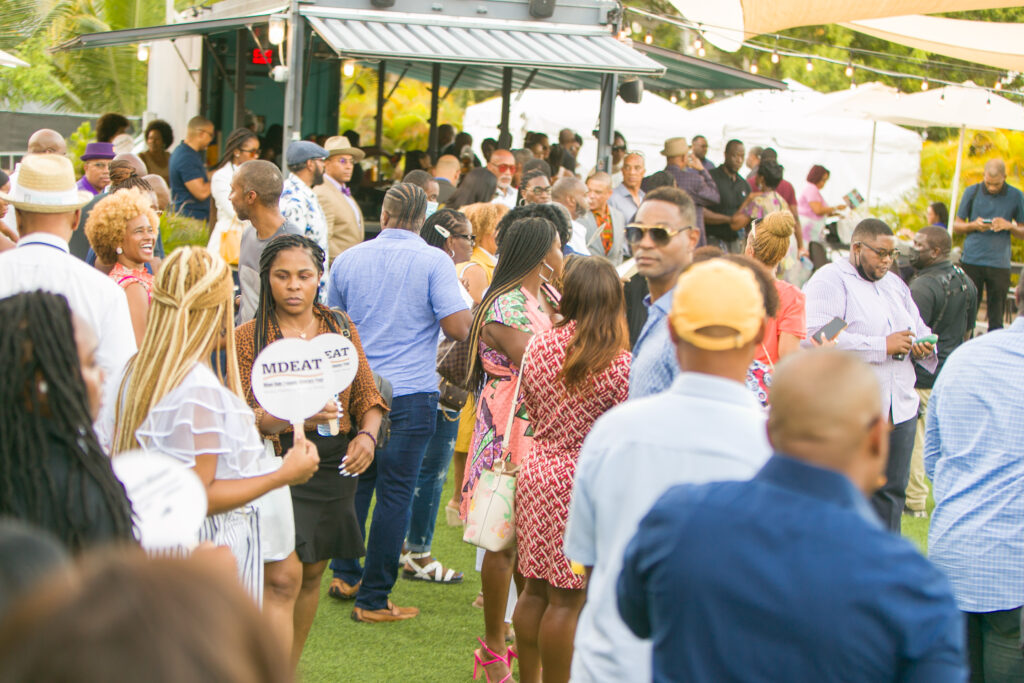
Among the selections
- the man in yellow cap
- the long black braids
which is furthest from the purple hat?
the man in yellow cap

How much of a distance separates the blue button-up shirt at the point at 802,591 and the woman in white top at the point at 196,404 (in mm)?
1588

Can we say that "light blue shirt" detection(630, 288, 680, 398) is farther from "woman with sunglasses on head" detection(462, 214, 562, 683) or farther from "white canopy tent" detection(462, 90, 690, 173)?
"white canopy tent" detection(462, 90, 690, 173)

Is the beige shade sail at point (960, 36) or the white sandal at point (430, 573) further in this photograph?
the beige shade sail at point (960, 36)

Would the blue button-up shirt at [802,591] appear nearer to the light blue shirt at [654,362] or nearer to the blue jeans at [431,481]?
the light blue shirt at [654,362]

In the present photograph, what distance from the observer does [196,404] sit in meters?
3.08

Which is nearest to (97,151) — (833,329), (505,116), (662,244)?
(833,329)

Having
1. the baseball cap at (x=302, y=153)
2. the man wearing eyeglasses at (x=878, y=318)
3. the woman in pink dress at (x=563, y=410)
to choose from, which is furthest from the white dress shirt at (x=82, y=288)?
the man wearing eyeglasses at (x=878, y=318)

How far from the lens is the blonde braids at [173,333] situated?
3.14 meters

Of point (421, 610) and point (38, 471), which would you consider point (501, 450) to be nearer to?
point (421, 610)

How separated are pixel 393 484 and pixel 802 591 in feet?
12.1

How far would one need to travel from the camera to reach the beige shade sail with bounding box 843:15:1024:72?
45.1 ft

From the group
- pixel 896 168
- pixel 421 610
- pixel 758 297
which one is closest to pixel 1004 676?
pixel 758 297

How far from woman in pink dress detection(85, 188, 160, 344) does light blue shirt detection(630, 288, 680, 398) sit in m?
2.63

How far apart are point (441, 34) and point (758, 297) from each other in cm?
878
